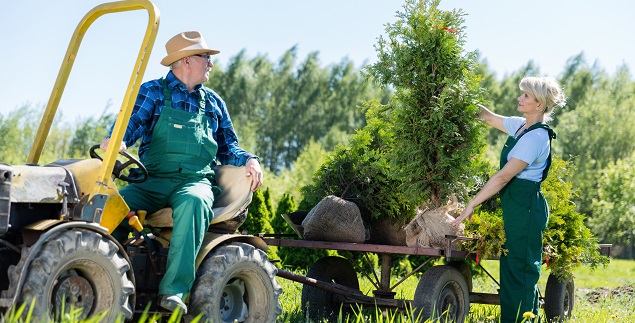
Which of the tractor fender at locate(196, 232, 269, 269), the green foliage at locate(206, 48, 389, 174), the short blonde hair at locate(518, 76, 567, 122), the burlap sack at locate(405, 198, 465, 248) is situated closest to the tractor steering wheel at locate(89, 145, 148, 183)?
the tractor fender at locate(196, 232, 269, 269)

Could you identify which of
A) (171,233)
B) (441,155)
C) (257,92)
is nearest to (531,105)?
(441,155)

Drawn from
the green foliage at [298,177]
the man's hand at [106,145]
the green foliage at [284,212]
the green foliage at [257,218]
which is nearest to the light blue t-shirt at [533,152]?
the man's hand at [106,145]

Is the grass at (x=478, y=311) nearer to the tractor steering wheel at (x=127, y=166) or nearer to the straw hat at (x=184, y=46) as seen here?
the tractor steering wheel at (x=127, y=166)

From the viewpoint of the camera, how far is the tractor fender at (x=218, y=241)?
539 cm

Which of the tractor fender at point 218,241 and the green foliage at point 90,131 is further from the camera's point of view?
the green foliage at point 90,131

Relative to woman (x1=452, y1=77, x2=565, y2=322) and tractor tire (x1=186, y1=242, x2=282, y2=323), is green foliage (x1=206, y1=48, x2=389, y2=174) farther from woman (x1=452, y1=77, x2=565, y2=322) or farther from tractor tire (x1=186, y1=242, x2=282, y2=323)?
tractor tire (x1=186, y1=242, x2=282, y2=323)

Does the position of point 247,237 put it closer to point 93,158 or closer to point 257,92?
point 93,158

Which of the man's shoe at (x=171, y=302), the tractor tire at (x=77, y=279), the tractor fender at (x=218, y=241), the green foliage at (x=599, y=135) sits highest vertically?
the green foliage at (x=599, y=135)

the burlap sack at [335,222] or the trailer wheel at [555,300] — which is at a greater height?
the burlap sack at [335,222]

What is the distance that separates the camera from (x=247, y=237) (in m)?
5.76

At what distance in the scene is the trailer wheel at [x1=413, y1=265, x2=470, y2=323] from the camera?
6883 millimetres

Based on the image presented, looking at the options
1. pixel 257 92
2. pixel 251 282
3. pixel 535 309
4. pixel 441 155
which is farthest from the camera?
pixel 257 92

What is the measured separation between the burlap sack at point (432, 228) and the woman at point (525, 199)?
1.17ft

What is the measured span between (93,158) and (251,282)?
→ 1350mm
